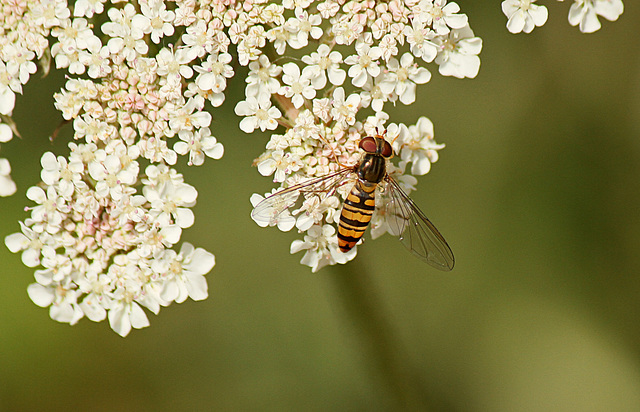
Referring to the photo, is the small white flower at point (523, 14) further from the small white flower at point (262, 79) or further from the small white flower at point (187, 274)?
the small white flower at point (187, 274)

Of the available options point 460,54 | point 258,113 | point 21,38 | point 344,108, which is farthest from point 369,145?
→ point 21,38

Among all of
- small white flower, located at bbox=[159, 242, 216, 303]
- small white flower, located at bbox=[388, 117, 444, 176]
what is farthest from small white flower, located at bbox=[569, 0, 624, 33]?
small white flower, located at bbox=[159, 242, 216, 303]

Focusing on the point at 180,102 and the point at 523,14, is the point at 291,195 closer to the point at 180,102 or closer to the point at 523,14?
the point at 180,102

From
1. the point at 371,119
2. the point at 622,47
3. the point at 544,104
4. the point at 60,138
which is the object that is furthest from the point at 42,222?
the point at 622,47

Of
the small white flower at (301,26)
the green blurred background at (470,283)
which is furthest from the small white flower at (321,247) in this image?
the green blurred background at (470,283)

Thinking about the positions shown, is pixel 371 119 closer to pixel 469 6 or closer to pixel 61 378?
pixel 469 6
